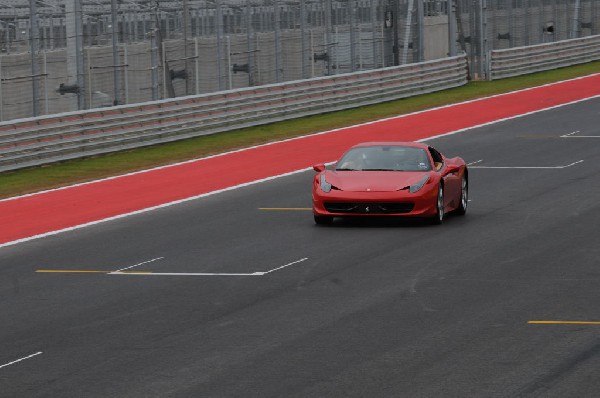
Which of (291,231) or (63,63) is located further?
(63,63)

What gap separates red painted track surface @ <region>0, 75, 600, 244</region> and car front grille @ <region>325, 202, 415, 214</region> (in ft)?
14.3

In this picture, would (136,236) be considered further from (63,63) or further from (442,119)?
(442,119)

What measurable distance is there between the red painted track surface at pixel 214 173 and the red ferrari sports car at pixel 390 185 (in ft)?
13.5

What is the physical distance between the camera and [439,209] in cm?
2155

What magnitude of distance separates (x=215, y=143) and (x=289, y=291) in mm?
19317

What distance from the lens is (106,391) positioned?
11.2m

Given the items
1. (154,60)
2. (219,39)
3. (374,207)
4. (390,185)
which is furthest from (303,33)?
(374,207)

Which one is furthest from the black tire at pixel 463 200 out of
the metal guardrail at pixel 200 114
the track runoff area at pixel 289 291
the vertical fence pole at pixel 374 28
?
the vertical fence pole at pixel 374 28

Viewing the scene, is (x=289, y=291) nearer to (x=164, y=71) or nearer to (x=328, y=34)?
(x=164, y=71)

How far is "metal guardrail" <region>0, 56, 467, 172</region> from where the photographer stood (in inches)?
1203

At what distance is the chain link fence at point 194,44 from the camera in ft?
107

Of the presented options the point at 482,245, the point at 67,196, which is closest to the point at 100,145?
the point at 67,196

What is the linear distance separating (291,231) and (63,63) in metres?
17.1

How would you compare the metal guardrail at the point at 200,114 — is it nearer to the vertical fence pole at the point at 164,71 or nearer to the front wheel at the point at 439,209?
the vertical fence pole at the point at 164,71
